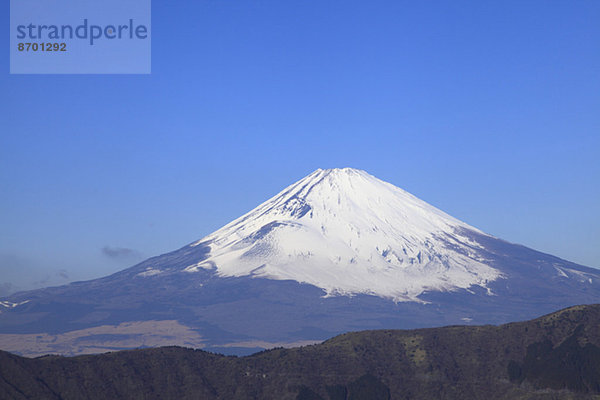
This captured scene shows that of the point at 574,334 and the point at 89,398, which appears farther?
the point at 574,334

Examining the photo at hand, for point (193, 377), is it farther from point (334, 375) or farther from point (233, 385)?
point (334, 375)

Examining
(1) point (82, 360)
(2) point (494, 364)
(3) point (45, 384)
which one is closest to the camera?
(3) point (45, 384)

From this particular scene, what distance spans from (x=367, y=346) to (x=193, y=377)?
4166 cm

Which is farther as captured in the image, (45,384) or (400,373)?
(400,373)

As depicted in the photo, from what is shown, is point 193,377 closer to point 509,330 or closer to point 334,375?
point 334,375

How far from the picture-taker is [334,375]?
17575 cm

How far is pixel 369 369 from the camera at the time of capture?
589 feet

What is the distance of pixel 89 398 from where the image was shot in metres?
155

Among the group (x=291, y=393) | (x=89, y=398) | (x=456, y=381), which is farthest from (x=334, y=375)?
(x=89, y=398)

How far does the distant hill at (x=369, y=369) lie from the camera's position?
160500mm

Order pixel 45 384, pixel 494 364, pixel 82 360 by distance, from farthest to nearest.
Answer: pixel 494 364 → pixel 82 360 → pixel 45 384

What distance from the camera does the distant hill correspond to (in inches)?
6319

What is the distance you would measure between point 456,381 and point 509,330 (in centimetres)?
2192

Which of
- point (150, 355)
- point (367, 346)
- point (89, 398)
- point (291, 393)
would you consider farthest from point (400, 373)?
point (89, 398)
